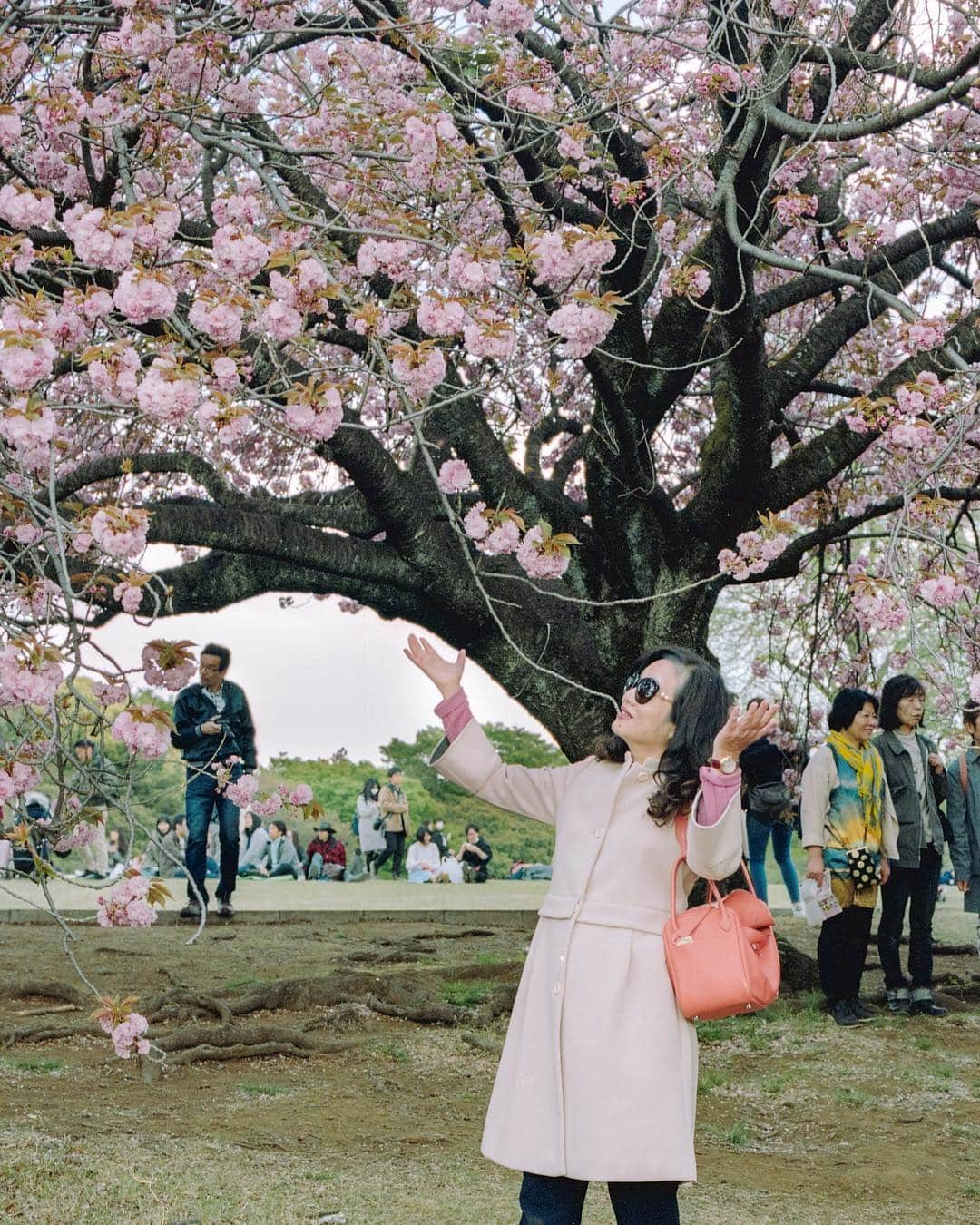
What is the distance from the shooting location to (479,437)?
24.6ft

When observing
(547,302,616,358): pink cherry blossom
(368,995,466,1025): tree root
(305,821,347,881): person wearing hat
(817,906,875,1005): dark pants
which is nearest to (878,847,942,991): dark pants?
(817,906,875,1005): dark pants

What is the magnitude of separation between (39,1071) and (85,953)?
326 cm

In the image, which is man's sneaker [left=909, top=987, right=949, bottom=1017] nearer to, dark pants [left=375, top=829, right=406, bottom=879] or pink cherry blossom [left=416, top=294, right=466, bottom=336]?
pink cherry blossom [left=416, top=294, right=466, bottom=336]

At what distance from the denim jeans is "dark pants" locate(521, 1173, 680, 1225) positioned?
565 centimetres

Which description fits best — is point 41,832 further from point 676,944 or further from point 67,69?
point 67,69

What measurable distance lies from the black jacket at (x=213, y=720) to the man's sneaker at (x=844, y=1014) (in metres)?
3.59

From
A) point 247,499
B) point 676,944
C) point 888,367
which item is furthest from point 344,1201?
point 888,367

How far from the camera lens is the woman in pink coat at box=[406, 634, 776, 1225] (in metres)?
2.69

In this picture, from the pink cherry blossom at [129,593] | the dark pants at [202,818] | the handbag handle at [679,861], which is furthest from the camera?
the dark pants at [202,818]

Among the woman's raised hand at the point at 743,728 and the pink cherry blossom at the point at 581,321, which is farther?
the pink cherry blossom at the point at 581,321

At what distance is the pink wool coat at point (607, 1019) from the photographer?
2.69 meters

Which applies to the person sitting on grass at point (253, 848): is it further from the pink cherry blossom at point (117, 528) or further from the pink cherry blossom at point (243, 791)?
the pink cherry blossom at point (117, 528)

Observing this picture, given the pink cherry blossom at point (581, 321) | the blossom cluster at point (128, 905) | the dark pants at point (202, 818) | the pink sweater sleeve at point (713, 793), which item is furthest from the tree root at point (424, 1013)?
the pink sweater sleeve at point (713, 793)

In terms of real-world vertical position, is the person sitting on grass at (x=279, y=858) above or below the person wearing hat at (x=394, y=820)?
below
